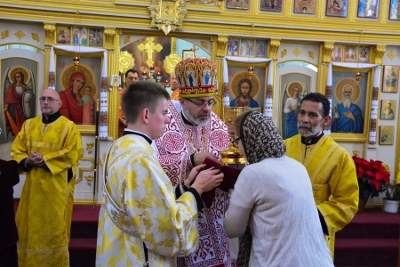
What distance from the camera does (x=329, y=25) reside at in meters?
7.62

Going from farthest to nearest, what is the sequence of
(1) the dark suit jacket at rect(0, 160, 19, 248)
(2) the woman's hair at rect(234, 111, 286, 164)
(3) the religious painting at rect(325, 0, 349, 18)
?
(3) the religious painting at rect(325, 0, 349, 18)
(1) the dark suit jacket at rect(0, 160, 19, 248)
(2) the woman's hair at rect(234, 111, 286, 164)

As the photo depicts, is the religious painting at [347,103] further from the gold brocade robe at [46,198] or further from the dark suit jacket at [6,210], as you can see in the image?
the dark suit jacket at [6,210]

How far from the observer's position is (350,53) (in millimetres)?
7855

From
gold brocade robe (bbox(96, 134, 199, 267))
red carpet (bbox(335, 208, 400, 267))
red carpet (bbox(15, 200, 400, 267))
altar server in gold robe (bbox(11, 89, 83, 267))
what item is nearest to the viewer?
gold brocade robe (bbox(96, 134, 199, 267))

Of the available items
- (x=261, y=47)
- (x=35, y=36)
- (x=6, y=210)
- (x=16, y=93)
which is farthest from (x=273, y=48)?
(x=6, y=210)

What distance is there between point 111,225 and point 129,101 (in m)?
0.60

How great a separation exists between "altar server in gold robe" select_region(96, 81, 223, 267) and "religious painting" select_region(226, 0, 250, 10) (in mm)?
5629

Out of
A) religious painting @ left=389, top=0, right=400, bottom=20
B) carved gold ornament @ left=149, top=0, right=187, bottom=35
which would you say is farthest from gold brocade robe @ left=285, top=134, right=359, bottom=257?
religious painting @ left=389, top=0, right=400, bottom=20

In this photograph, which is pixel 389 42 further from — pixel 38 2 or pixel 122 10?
pixel 38 2

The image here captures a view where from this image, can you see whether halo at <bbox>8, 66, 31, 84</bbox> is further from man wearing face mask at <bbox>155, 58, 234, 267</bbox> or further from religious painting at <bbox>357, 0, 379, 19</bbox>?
religious painting at <bbox>357, 0, 379, 19</bbox>

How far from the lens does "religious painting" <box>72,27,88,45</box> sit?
6.97 m

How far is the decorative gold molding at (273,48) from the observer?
745 cm

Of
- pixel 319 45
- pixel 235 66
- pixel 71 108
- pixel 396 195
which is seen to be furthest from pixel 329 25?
pixel 71 108

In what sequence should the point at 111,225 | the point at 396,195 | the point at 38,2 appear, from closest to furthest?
the point at 111,225 → the point at 38,2 → the point at 396,195
